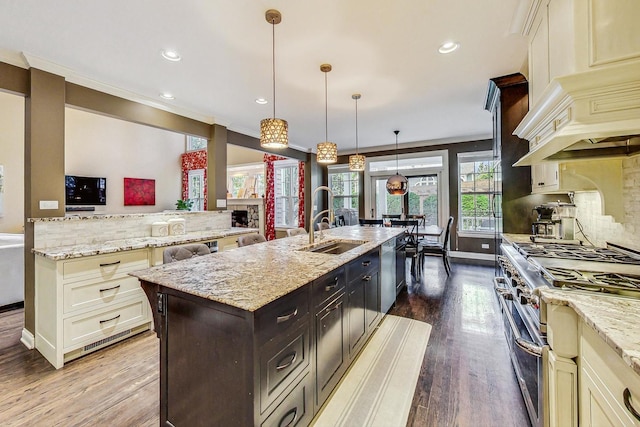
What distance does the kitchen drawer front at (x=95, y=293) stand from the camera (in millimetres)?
2150

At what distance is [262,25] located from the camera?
7.02 ft

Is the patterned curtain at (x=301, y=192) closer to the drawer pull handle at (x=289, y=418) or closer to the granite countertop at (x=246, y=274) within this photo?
the granite countertop at (x=246, y=274)

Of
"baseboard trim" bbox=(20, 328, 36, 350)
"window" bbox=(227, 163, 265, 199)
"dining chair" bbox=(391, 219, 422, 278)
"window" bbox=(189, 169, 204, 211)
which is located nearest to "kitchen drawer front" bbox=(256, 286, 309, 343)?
"baseboard trim" bbox=(20, 328, 36, 350)

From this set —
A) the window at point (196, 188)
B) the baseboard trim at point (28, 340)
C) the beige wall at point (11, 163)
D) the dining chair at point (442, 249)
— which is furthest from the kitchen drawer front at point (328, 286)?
the window at point (196, 188)

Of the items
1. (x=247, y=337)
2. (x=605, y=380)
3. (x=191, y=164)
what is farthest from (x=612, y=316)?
Answer: (x=191, y=164)

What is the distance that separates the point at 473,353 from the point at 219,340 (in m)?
2.17

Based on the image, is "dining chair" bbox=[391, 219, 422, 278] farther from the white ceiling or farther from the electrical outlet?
the electrical outlet

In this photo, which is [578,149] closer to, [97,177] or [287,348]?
[287,348]

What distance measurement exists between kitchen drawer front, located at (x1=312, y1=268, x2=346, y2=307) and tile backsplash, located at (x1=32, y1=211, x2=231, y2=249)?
105 inches

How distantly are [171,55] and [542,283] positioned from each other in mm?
3402

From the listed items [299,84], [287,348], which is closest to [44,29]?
[299,84]

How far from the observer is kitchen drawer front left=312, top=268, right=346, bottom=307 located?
1477mm

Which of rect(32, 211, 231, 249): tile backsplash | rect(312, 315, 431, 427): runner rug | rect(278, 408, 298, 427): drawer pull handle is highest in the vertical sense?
rect(32, 211, 231, 249): tile backsplash

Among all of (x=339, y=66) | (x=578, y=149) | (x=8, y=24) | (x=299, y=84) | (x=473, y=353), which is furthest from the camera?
(x=299, y=84)
